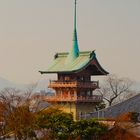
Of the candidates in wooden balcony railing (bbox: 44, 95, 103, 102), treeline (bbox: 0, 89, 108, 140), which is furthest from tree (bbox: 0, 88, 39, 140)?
wooden balcony railing (bbox: 44, 95, 103, 102)

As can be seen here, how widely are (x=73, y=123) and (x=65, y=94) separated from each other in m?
15.6

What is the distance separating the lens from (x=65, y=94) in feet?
147

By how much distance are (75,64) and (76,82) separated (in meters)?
2.05

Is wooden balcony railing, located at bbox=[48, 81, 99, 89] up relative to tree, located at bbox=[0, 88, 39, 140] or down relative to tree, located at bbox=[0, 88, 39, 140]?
up

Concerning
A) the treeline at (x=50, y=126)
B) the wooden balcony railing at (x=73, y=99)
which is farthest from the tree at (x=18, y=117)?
the wooden balcony railing at (x=73, y=99)

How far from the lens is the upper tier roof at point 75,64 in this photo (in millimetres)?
43812

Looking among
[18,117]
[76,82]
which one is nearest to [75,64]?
[76,82]

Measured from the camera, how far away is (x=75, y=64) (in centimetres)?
4484

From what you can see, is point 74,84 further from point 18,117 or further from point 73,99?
point 18,117

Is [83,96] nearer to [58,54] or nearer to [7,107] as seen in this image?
[58,54]

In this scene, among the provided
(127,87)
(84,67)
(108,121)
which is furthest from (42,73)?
(127,87)

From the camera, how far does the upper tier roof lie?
43812mm

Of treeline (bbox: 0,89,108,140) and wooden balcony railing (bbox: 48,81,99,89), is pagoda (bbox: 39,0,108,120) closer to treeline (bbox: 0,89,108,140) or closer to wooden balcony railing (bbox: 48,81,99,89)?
wooden balcony railing (bbox: 48,81,99,89)

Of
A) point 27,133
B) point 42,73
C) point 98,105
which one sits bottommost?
point 27,133
